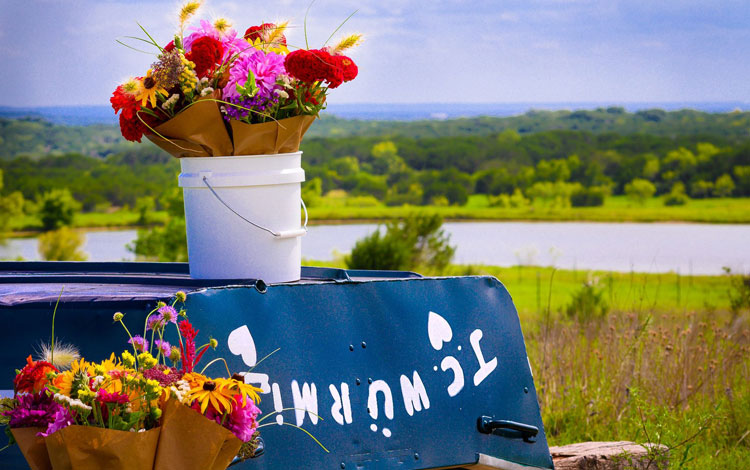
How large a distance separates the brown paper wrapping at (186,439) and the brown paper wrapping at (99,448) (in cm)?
3

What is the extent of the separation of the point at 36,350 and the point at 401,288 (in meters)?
1.07

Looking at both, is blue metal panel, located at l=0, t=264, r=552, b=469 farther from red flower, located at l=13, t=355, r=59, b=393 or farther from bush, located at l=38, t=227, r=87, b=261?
A: bush, located at l=38, t=227, r=87, b=261

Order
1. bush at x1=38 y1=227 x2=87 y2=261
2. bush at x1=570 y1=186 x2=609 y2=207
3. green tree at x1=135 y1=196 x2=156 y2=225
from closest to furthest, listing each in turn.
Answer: bush at x1=38 y1=227 x2=87 y2=261 < green tree at x1=135 y1=196 x2=156 y2=225 < bush at x1=570 y1=186 x2=609 y2=207

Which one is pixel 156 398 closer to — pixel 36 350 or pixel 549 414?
pixel 36 350

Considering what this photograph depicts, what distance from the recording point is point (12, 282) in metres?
3.04

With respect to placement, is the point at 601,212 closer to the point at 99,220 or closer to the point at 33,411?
the point at 99,220

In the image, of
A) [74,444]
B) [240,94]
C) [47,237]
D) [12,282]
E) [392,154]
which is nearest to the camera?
[74,444]

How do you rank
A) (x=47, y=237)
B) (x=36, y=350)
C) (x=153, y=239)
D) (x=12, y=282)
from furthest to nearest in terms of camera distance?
(x=47, y=237) → (x=153, y=239) → (x=12, y=282) → (x=36, y=350)

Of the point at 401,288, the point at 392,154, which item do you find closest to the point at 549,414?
the point at 401,288

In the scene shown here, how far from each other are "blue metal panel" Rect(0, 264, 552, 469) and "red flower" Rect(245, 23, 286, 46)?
0.92 m

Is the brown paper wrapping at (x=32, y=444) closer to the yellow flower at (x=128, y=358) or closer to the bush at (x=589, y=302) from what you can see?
the yellow flower at (x=128, y=358)

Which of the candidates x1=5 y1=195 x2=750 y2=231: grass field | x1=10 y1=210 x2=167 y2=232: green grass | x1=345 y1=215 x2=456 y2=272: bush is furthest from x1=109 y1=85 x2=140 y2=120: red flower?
x1=5 y1=195 x2=750 y2=231: grass field

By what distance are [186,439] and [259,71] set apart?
1403 mm

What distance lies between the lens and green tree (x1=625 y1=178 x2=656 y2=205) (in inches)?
1214
